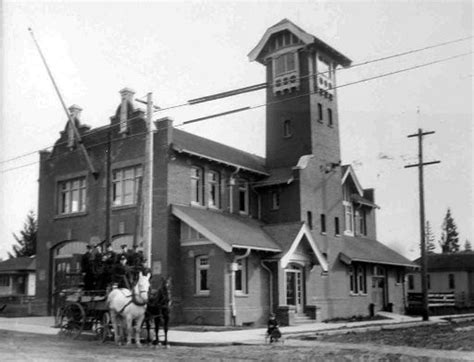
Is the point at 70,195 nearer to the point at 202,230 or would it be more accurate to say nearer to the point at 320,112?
the point at 202,230

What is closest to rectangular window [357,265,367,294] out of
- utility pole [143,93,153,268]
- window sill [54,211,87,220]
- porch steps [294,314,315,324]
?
porch steps [294,314,315,324]

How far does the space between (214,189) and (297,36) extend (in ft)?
34.7

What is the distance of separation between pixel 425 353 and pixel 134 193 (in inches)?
724

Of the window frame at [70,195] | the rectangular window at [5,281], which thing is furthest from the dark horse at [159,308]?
the rectangular window at [5,281]

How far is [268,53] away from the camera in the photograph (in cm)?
Result: 3759

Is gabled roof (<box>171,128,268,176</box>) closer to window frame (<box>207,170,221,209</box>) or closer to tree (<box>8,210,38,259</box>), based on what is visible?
window frame (<box>207,170,221,209</box>)

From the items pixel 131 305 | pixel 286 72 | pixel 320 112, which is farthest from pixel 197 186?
pixel 131 305

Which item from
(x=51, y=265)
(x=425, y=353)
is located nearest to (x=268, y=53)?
(x=51, y=265)

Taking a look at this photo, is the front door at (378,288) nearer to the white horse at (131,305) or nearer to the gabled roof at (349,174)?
the gabled roof at (349,174)

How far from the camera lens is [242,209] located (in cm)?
3494

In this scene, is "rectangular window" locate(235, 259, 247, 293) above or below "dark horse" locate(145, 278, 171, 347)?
above

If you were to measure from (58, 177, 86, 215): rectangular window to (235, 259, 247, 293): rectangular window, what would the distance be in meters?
10.0

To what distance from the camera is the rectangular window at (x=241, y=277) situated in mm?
29014

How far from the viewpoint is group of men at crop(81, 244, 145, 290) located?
21422mm
